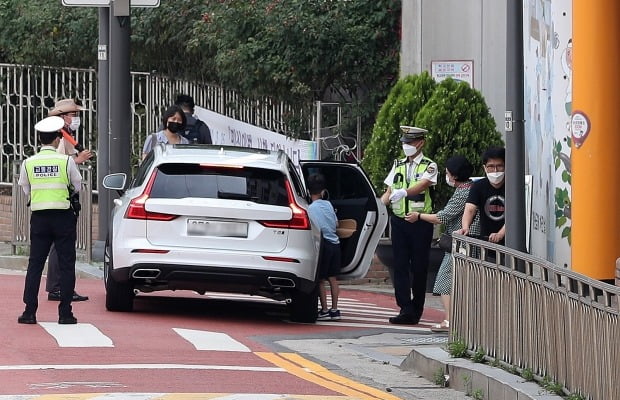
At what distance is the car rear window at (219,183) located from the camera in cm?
1451

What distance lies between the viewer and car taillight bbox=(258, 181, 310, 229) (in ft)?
47.3

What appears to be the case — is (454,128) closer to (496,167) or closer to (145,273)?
(496,167)

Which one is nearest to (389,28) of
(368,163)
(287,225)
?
(368,163)

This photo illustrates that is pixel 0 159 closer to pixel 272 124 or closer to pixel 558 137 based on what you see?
pixel 272 124

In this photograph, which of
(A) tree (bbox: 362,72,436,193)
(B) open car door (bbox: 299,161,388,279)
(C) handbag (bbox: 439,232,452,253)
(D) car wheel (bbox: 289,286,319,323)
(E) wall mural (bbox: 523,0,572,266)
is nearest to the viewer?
(E) wall mural (bbox: 523,0,572,266)

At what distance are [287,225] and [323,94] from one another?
817cm

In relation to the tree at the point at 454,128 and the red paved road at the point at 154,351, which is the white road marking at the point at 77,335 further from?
the tree at the point at 454,128

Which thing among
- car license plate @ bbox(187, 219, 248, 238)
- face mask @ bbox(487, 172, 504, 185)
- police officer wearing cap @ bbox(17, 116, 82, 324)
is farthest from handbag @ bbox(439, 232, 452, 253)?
police officer wearing cap @ bbox(17, 116, 82, 324)

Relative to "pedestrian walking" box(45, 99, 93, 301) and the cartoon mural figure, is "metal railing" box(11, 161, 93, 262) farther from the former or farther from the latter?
the cartoon mural figure

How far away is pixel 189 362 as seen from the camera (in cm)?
1171

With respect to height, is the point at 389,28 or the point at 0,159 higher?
the point at 389,28

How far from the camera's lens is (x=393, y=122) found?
739 inches

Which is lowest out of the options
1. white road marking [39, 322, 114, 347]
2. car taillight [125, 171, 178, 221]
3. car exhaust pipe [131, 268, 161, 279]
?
white road marking [39, 322, 114, 347]

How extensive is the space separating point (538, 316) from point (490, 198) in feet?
13.7
